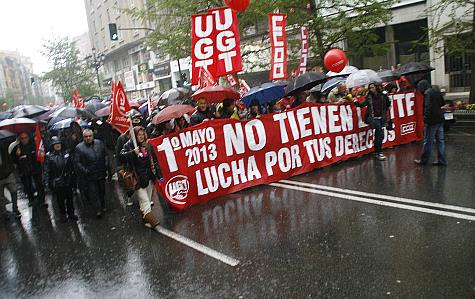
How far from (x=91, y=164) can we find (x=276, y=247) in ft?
12.9

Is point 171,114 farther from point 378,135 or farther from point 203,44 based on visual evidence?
point 378,135

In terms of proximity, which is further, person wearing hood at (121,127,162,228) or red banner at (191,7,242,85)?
red banner at (191,7,242,85)

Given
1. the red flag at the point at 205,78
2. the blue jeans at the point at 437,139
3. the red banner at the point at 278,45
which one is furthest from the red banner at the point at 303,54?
the blue jeans at the point at 437,139

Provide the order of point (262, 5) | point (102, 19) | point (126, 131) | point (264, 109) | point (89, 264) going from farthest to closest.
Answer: point (102, 19) < point (262, 5) < point (264, 109) < point (126, 131) < point (89, 264)

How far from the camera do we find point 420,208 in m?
5.84

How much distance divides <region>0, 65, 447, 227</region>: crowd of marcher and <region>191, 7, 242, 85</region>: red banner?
936 mm

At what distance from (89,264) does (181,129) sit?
308 centimetres

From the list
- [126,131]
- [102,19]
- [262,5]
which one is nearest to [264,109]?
[126,131]

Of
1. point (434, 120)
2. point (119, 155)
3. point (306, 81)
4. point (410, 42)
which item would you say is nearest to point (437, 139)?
point (434, 120)

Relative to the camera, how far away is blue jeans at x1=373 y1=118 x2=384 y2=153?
361 inches

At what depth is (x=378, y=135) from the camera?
9250 millimetres

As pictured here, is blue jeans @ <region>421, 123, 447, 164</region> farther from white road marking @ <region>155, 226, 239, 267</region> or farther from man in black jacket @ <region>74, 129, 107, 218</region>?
man in black jacket @ <region>74, 129, 107, 218</region>

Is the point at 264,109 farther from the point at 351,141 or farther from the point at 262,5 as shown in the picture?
the point at 262,5

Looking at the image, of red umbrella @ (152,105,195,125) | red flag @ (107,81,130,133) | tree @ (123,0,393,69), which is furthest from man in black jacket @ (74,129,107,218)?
tree @ (123,0,393,69)
